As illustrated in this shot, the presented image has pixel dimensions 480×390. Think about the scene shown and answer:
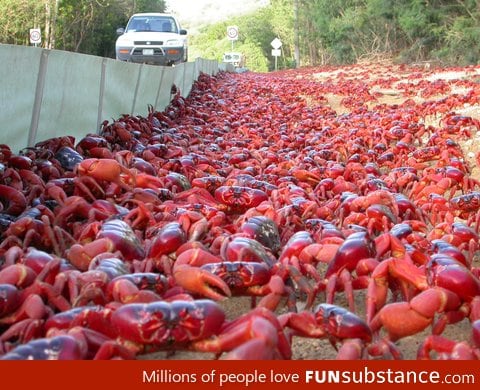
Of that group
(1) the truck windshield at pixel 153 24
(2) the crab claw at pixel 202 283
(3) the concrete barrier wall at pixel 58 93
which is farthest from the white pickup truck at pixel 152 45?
(2) the crab claw at pixel 202 283

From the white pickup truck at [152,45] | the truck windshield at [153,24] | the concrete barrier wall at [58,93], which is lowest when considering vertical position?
the concrete barrier wall at [58,93]

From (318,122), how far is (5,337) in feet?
36.5

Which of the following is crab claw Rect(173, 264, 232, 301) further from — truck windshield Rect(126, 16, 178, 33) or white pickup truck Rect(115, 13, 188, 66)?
truck windshield Rect(126, 16, 178, 33)

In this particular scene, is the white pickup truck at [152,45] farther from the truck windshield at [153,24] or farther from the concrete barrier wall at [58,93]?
the concrete barrier wall at [58,93]

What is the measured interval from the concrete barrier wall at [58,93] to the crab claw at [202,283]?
13.7ft

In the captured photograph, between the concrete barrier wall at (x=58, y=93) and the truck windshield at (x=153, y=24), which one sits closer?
the concrete barrier wall at (x=58, y=93)

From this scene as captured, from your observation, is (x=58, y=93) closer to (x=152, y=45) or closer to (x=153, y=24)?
(x=152, y=45)

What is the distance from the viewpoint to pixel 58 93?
7.86m

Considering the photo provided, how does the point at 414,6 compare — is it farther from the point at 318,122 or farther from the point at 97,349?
the point at 97,349

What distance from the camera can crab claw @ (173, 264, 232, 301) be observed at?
2.89 metres

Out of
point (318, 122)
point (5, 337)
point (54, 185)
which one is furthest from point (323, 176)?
point (318, 122)

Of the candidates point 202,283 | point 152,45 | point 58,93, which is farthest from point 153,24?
point 202,283

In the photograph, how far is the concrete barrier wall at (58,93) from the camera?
6664mm

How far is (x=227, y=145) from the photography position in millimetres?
10062
